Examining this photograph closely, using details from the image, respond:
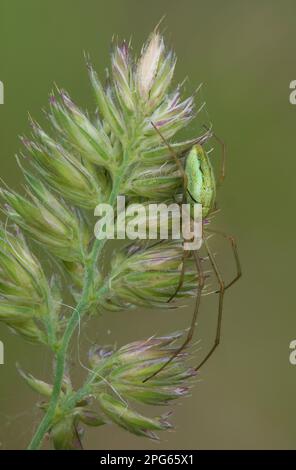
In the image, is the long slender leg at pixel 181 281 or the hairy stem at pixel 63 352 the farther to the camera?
the long slender leg at pixel 181 281

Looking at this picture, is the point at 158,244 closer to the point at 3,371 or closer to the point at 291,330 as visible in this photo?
the point at 3,371

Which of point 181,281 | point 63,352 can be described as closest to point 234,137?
point 181,281

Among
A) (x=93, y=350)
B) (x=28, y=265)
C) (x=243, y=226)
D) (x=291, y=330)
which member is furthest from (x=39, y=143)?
(x=291, y=330)

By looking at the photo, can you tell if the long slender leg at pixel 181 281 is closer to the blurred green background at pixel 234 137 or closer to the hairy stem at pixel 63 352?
the hairy stem at pixel 63 352

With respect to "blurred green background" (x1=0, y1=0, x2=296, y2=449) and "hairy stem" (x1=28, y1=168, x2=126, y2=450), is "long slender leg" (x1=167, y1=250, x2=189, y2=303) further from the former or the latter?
"blurred green background" (x1=0, y1=0, x2=296, y2=449)
